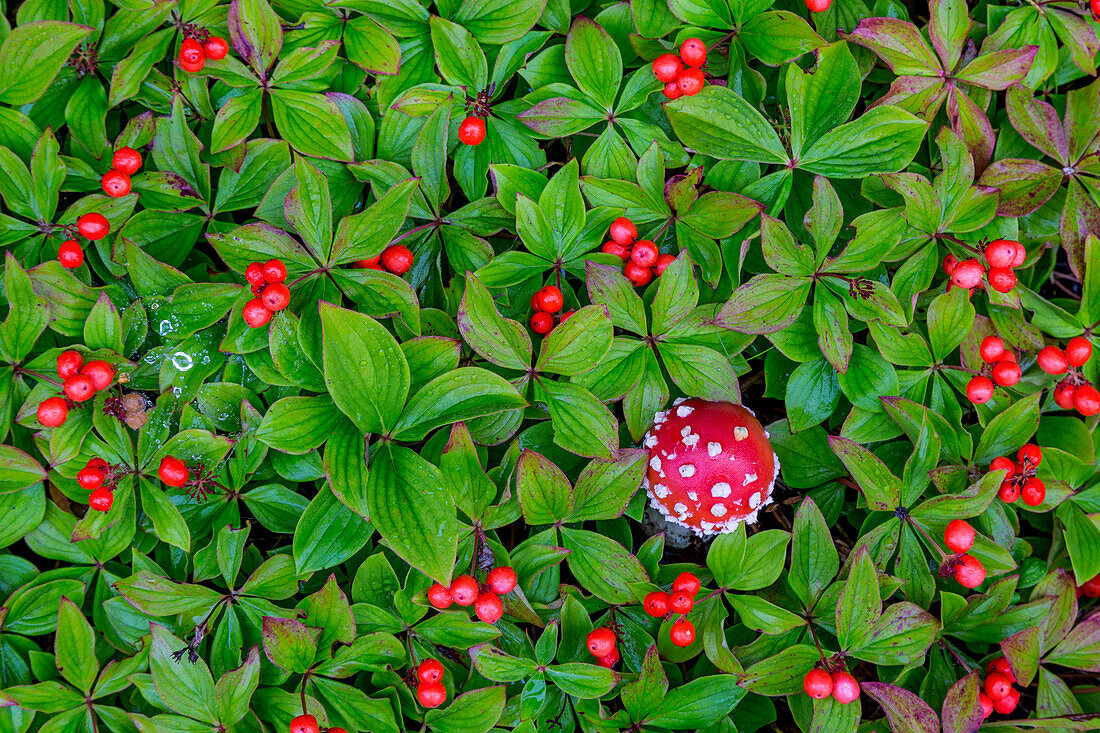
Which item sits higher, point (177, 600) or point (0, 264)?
point (0, 264)

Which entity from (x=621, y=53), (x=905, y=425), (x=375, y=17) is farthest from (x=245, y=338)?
(x=905, y=425)

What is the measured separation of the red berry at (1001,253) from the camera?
7.77ft

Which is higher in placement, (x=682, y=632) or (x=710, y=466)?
(x=710, y=466)

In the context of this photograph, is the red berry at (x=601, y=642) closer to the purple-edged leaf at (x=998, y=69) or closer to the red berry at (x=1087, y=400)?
the red berry at (x=1087, y=400)

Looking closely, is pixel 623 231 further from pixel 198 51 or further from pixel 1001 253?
pixel 198 51

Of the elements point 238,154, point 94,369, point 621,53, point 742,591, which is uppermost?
point 621,53

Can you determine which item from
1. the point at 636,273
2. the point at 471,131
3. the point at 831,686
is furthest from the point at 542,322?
the point at 831,686

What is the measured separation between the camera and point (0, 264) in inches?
102

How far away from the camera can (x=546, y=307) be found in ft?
7.98

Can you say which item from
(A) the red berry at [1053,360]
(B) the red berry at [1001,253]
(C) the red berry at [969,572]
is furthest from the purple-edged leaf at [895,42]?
(C) the red berry at [969,572]

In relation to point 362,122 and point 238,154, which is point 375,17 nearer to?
point 362,122

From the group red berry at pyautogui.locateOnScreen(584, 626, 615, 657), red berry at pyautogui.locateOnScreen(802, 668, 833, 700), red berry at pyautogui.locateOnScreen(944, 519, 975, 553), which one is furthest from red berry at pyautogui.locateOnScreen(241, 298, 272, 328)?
red berry at pyautogui.locateOnScreen(944, 519, 975, 553)

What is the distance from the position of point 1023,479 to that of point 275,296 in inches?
104

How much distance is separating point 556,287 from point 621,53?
95 centimetres
